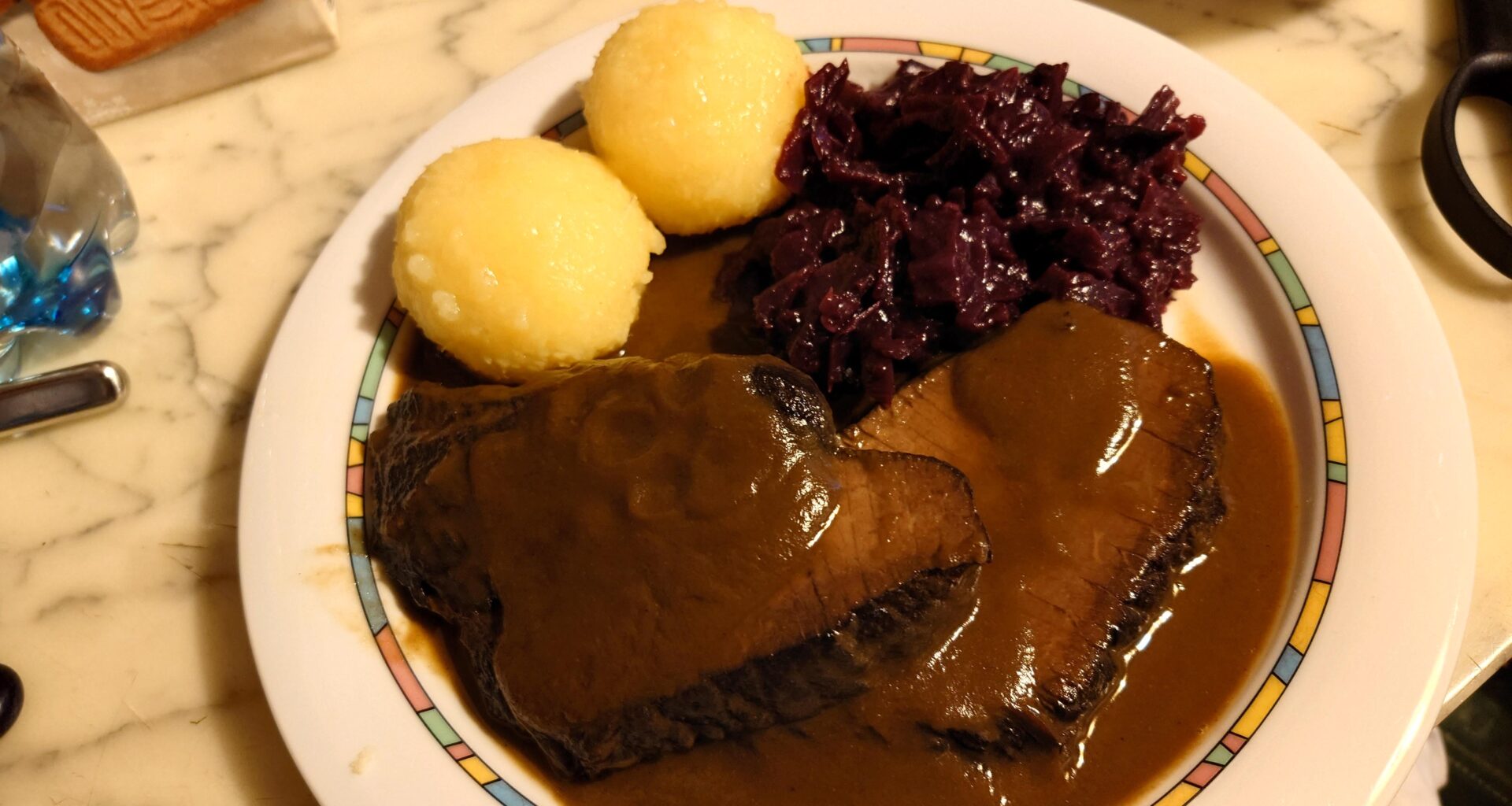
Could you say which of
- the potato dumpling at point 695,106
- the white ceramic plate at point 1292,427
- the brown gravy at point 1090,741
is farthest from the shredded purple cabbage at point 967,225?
the brown gravy at point 1090,741

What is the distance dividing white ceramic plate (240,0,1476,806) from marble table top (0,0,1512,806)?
15.3 inches

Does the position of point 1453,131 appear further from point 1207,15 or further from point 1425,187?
point 1207,15

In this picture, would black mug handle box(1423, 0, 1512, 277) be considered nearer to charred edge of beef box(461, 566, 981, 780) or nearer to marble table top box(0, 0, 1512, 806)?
marble table top box(0, 0, 1512, 806)

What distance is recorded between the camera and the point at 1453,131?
2744mm

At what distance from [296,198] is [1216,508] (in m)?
3.14

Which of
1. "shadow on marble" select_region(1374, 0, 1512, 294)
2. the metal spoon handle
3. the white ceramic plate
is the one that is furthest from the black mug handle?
the metal spoon handle

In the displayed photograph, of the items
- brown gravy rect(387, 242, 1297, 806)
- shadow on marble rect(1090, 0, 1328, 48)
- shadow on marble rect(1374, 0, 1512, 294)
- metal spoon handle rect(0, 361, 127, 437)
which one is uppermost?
shadow on marble rect(1090, 0, 1328, 48)

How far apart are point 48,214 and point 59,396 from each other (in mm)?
574

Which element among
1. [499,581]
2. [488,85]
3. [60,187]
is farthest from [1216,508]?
[60,187]

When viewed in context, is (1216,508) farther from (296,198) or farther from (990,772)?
(296,198)

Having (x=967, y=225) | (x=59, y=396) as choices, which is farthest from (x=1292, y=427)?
(x=59, y=396)

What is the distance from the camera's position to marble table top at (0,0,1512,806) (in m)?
2.44

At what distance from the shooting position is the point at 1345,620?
209cm

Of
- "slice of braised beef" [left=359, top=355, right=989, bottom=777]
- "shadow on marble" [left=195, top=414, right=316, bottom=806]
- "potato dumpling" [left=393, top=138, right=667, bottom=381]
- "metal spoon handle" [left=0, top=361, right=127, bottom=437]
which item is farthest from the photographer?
"metal spoon handle" [left=0, top=361, right=127, bottom=437]
